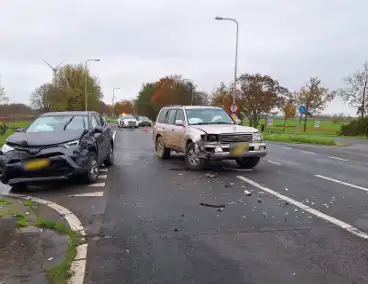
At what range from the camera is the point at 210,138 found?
9922 mm

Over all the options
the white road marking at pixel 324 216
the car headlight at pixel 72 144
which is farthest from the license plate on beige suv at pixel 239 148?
the car headlight at pixel 72 144

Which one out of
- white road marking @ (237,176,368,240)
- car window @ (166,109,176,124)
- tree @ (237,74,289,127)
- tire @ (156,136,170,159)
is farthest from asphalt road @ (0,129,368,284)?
Answer: tree @ (237,74,289,127)

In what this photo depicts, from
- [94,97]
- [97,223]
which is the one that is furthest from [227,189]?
[94,97]

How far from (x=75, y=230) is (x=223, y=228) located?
2.04 metres

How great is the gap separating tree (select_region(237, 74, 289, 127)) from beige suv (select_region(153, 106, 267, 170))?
37.3m

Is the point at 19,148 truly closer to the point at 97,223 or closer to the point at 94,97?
the point at 97,223

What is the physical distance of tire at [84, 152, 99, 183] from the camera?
8383 mm

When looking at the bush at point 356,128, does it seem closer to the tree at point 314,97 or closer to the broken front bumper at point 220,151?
the tree at point 314,97

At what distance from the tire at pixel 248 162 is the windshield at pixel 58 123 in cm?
466

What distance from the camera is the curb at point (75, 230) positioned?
12.5 ft

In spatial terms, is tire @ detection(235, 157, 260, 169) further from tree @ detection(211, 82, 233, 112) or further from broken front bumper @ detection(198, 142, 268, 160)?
tree @ detection(211, 82, 233, 112)

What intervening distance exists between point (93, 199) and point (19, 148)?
1965 millimetres

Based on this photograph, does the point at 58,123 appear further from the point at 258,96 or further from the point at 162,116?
the point at 258,96

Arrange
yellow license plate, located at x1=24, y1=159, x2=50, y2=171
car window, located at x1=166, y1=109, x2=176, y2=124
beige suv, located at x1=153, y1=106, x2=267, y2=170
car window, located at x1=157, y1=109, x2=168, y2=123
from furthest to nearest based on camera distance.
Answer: car window, located at x1=157, y1=109, x2=168, y2=123 → car window, located at x1=166, y1=109, x2=176, y2=124 → beige suv, located at x1=153, y1=106, x2=267, y2=170 → yellow license plate, located at x1=24, y1=159, x2=50, y2=171
